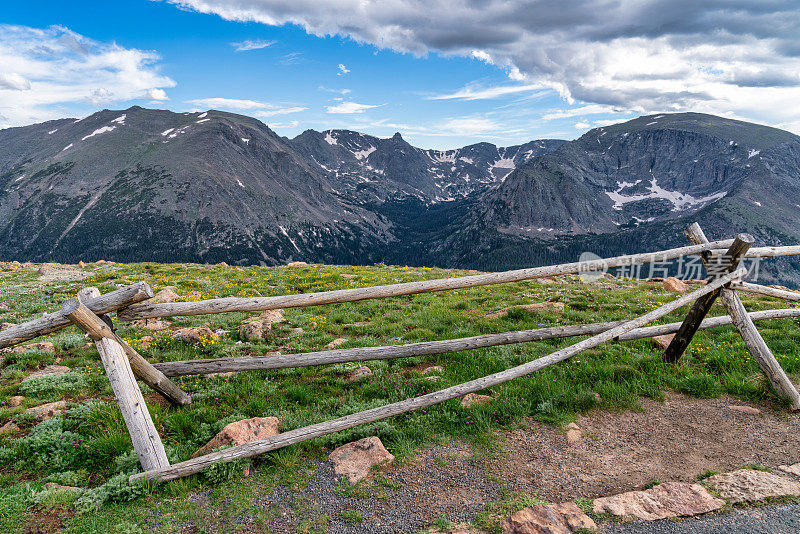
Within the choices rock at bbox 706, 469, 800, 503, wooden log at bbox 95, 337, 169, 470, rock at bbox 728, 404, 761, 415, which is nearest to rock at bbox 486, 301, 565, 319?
rock at bbox 728, 404, 761, 415

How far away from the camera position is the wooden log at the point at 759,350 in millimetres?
7277

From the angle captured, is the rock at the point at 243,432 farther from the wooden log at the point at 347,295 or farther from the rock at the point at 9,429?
the rock at the point at 9,429

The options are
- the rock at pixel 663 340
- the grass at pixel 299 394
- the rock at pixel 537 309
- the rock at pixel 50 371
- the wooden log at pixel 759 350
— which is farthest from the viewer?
the rock at pixel 537 309

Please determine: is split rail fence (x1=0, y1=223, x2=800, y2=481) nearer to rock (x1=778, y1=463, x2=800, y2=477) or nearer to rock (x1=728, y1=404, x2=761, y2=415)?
rock (x1=728, y1=404, x2=761, y2=415)

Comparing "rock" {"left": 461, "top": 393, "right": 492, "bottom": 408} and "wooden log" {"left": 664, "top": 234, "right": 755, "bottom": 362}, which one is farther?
"wooden log" {"left": 664, "top": 234, "right": 755, "bottom": 362}

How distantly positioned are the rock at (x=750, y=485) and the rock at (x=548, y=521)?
2190 millimetres

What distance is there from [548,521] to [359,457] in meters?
2.94

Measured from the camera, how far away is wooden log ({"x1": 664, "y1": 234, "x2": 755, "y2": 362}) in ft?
24.9

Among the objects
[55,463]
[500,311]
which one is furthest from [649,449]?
[55,463]

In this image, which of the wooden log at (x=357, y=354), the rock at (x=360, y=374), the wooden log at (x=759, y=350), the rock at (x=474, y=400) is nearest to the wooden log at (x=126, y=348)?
the wooden log at (x=357, y=354)

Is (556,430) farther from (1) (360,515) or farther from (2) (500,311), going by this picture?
(2) (500,311)

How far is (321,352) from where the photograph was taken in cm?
780

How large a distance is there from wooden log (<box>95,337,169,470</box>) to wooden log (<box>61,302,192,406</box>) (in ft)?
0.40

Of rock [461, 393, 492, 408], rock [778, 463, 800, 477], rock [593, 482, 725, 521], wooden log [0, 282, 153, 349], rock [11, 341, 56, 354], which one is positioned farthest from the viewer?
rock [11, 341, 56, 354]
